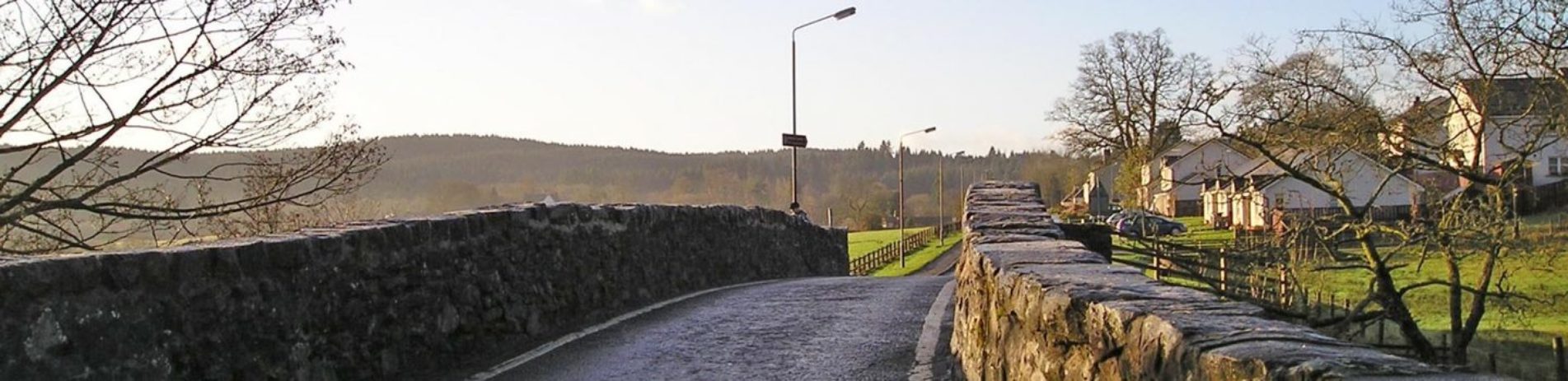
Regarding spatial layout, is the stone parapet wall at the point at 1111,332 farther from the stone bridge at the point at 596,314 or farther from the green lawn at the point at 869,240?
the green lawn at the point at 869,240

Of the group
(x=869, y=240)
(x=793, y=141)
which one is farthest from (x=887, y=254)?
(x=793, y=141)

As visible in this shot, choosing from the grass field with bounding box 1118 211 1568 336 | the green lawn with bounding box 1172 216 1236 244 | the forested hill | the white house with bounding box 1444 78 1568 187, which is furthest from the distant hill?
the white house with bounding box 1444 78 1568 187

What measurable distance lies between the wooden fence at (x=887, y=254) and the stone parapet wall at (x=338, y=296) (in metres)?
29.4

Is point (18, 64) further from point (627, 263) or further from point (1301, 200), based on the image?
point (1301, 200)

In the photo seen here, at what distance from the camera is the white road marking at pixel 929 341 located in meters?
8.56

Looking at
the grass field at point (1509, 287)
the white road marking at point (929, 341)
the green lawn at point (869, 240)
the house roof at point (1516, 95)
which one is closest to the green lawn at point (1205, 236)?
the grass field at point (1509, 287)

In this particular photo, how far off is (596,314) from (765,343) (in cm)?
218

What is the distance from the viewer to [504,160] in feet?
295

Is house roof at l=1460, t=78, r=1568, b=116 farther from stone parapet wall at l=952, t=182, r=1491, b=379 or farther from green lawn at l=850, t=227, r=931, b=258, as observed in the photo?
green lawn at l=850, t=227, r=931, b=258

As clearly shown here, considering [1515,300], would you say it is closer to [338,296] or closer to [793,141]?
[793,141]

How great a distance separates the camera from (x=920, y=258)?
56.1 metres

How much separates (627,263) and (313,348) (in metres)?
A: 5.77

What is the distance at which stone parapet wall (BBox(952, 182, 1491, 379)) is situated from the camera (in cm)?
272

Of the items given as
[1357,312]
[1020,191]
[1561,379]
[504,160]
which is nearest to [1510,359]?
[1561,379]
